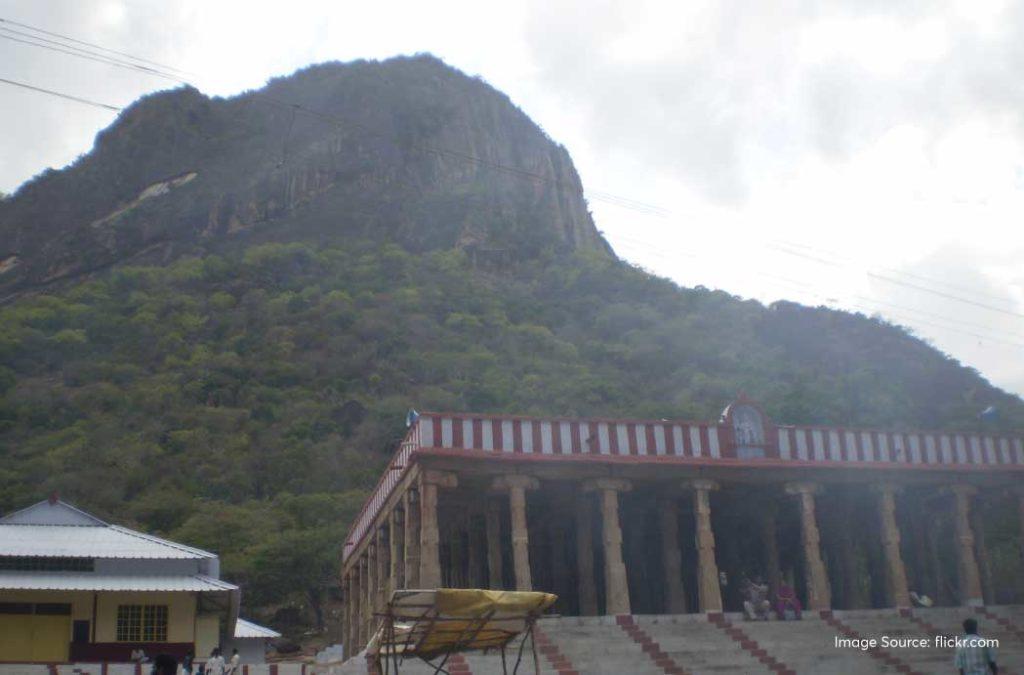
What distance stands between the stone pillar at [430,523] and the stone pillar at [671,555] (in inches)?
306

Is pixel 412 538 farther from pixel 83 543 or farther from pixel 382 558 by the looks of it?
pixel 83 543

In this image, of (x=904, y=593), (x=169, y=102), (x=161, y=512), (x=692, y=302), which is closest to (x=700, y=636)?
(x=904, y=593)

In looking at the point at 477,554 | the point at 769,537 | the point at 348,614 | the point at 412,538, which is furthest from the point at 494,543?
the point at 348,614

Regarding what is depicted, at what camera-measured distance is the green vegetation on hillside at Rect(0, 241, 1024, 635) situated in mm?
62094

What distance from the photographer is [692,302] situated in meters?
105

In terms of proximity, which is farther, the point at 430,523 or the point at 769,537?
the point at 769,537

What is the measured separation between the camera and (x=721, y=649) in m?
25.2

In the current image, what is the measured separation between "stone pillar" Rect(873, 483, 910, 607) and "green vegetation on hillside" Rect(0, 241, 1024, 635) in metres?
28.6

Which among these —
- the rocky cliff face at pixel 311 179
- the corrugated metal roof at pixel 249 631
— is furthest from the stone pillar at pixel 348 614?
the rocky cliff face at pixel 311 179

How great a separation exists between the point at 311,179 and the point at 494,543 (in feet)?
310

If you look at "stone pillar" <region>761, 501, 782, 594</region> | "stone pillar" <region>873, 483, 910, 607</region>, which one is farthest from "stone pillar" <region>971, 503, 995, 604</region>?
"stone pillar" <region>761, 501, 782, 594</region>

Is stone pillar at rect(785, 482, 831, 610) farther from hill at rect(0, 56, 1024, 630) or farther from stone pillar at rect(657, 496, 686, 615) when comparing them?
hill at rect(0, 56, 1024, 630)

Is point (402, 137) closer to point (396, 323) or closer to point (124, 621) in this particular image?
point (396, 323)

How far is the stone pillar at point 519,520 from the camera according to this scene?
87.8 feet
